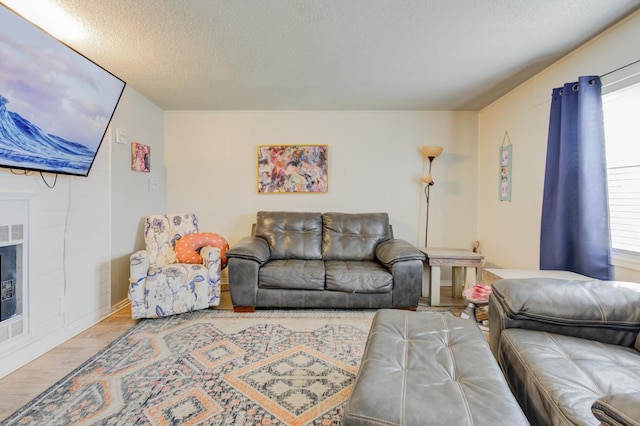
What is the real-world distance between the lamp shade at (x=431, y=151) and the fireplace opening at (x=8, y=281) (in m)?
3.80

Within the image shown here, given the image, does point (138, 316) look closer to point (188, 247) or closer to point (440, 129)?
point (188, 247)

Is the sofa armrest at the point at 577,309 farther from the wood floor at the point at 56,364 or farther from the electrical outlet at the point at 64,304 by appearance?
the electrical outlet at the point at 64,304

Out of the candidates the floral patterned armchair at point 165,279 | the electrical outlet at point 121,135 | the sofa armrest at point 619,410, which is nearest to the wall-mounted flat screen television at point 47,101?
the electrical outlet at point 121,135

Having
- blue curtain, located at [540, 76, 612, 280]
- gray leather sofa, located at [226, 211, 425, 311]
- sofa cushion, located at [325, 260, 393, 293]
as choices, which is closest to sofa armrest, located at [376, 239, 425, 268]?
gray leather sofa, located at [226, 211, 425, 311]

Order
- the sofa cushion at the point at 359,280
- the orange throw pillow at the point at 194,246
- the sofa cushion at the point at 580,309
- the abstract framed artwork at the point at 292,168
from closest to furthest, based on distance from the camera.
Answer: the sofa cushion at the point at 580,309 → the sofa cushion at the point at 359,280 → the orange throw pillow at the point at 194,246 → the abstract framed artwork at the point at 292,168

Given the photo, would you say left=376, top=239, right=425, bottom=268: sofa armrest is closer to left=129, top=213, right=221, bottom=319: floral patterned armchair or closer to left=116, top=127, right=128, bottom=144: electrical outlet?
left=129, top=213, right=221, bottom=319: floral patterned armchair

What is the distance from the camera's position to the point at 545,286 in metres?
1.52

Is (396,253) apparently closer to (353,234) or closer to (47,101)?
(353,234)

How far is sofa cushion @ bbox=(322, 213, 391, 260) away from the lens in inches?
128

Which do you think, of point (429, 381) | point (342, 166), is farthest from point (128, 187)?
Answer: point (429, 381)

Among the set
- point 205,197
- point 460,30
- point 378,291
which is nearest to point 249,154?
point 205,197

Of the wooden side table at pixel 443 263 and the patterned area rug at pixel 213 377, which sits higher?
the wooden side table at pixel 443 263

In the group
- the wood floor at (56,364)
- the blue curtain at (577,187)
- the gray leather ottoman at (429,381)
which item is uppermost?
the blue curtain at (577,187)

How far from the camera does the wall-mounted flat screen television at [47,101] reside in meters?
1.60
